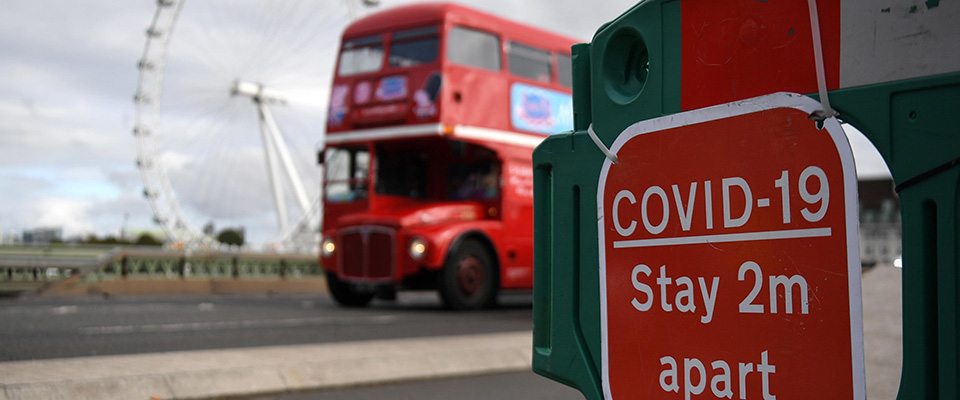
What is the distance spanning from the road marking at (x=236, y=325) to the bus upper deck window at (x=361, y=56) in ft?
13.9

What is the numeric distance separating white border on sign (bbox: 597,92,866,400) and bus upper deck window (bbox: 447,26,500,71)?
1043 cm

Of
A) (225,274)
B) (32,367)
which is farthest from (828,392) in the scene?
(225,274)

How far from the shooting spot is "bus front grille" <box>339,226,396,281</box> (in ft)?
39.6

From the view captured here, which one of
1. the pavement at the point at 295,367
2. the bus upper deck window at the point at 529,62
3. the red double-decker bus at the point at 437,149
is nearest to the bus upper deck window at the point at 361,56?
the red double-decker bus at the point at 437,149

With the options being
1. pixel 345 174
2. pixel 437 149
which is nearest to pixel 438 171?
pixel 437 149

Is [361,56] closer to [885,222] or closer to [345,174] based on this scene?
Result: [345,174]

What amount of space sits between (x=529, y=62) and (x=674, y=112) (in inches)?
450

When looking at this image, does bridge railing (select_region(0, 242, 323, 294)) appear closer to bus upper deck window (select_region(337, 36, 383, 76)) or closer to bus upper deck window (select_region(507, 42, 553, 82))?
bus upper deck window (select_region(337, 36, 383, 76))

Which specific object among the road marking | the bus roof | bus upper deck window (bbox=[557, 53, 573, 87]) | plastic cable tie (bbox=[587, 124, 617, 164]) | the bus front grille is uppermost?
the bus roof

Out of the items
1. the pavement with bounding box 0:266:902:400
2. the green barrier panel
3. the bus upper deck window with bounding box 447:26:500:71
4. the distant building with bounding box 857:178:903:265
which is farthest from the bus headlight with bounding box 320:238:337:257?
the green barrier panel

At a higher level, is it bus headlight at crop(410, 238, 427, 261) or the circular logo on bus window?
the circular logo on bus window

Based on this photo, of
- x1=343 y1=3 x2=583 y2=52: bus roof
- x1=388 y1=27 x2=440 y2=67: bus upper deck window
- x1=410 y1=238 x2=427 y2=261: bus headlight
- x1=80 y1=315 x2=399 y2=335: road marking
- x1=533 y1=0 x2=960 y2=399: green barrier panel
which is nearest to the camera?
x1=533 y1=0 x2=960 y2=399: green barrier panel

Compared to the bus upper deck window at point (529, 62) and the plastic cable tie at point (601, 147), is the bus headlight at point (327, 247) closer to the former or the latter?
the bus upper deck window at point (529, 62)

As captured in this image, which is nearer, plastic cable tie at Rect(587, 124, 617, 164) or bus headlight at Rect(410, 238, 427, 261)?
plastic cable tie at Rect(587, 124, 617, 164)
